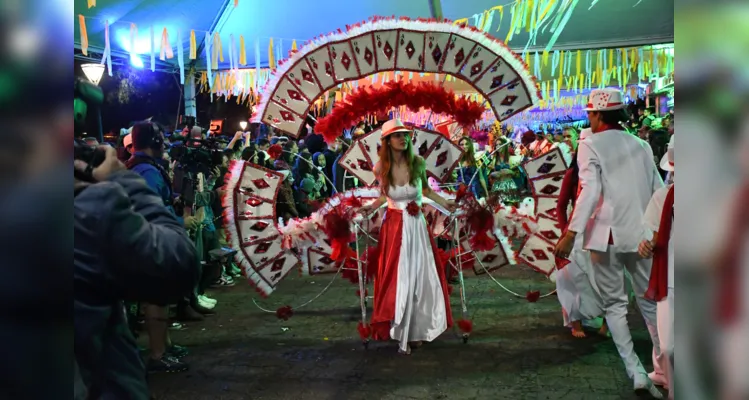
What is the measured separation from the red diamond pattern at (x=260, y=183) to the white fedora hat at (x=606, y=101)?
7.62ft

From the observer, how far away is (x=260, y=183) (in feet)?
15.2

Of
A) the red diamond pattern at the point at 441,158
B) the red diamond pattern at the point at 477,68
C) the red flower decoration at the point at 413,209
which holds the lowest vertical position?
the red flower decoration at the point at 413,209

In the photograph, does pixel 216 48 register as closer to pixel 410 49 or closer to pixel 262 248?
pixel 262 248

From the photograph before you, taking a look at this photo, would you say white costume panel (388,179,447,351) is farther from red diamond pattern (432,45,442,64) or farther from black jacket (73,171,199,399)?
black jacket (73,171,199,399)

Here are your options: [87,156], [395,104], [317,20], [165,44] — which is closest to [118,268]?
[87,156]

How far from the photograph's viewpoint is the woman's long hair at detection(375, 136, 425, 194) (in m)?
4.69

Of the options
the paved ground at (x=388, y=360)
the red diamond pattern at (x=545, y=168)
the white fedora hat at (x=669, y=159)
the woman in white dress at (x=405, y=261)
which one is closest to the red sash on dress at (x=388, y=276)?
the woman in white dress at (x=405, y=261)

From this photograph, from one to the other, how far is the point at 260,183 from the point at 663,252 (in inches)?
110

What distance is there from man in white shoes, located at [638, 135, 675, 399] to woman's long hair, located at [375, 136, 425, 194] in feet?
6.29

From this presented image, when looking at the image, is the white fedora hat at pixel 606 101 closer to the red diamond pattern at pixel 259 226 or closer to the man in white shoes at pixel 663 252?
the man in white shoes at pixel 663 252

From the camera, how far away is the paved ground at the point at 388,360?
12.6 ft

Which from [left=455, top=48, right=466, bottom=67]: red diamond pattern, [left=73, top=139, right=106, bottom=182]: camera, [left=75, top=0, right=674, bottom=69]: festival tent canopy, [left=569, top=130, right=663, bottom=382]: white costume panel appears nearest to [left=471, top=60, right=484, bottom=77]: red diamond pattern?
[left=455, top=48, right=466, bottom=67]: red diamond pattern
